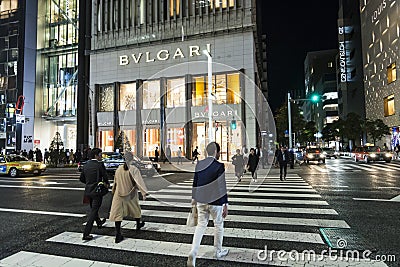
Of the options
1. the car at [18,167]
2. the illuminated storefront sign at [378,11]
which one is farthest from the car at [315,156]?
the illuminated storefront sign at [378,11]

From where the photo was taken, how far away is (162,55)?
36.8 m

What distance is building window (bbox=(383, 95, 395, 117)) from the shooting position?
42825mm

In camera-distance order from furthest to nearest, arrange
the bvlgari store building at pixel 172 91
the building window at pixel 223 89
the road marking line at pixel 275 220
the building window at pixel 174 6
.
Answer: the building window at pixel 174 6, the building window at pixel 223 89, the bvlgari store building at pixel 172 91, the road marking line at pixel 275 220

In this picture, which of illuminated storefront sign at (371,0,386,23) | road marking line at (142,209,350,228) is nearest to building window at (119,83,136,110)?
road marking line at (142,209,350,228)

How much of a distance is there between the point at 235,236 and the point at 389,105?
48.5 m

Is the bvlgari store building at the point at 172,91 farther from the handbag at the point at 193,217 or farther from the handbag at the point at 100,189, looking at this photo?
the handbag at the point at 193,217

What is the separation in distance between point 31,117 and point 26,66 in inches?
327

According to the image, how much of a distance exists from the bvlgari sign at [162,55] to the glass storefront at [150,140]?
30.7ft

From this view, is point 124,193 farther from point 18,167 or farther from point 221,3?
point 221,3

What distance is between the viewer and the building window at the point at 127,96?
3812cm

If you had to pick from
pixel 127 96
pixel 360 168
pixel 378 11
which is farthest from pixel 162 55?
pixel 378 11

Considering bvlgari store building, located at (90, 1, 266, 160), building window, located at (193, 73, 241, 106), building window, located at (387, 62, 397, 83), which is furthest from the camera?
building window, located at (387, 62, 397, 83)

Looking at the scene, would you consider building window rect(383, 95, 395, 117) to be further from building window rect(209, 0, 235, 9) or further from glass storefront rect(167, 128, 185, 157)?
glass storefront rect(167, 128, 185, 157)

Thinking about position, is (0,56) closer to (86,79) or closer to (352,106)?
(86,79)
